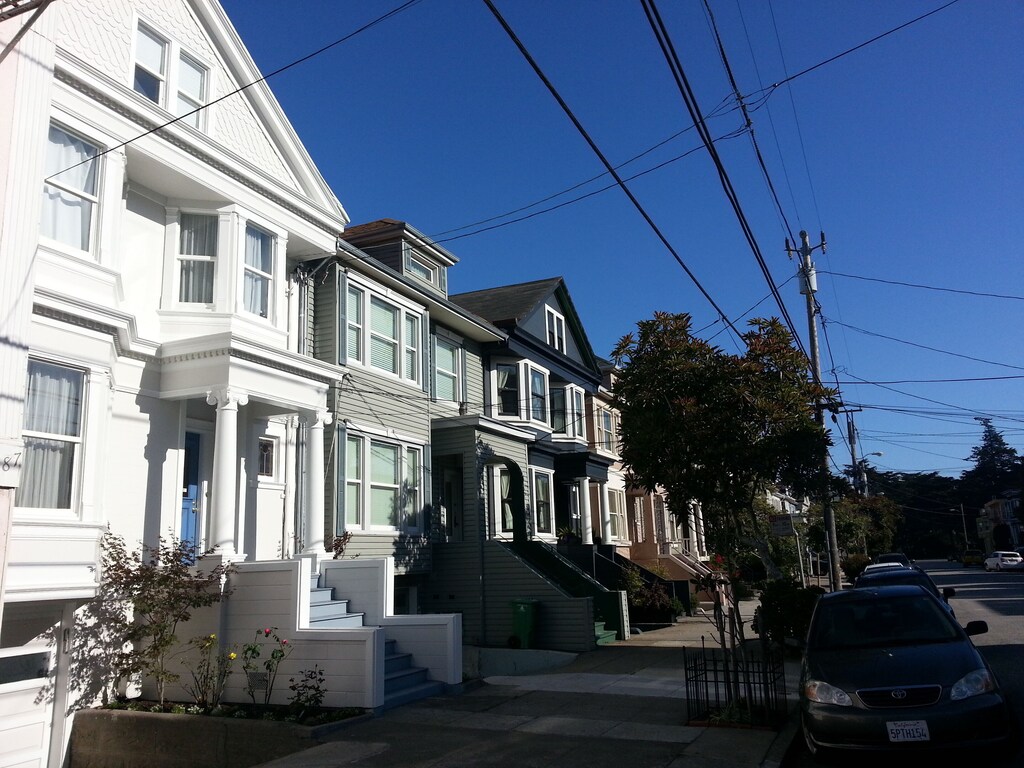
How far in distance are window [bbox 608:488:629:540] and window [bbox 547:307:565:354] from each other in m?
6.51

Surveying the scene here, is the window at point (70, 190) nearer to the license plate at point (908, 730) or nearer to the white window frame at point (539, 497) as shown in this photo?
the license plate at point (908, 730)

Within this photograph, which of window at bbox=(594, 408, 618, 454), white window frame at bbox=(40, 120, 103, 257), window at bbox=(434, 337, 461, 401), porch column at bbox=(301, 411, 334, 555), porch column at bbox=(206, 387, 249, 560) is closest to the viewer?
white window frame at bbox=(40, 120, 103, 257)

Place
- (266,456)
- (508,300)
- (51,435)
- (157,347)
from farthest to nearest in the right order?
(508,300), (266,456), (157,347), (51,435)

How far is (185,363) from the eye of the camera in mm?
12492

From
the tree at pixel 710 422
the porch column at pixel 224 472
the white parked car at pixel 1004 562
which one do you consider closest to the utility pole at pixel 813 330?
the tree at pixel 710 422

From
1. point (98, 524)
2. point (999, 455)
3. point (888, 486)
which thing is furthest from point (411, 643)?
point (999, 455)

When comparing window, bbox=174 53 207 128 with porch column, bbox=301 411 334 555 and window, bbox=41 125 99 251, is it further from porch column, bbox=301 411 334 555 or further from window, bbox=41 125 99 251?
porch column, bbox=301 411 334 555

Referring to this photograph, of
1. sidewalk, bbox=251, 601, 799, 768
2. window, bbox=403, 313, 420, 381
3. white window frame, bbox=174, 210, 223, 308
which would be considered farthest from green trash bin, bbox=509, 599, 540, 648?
white window frame, bbox=174, 210, 223, 308

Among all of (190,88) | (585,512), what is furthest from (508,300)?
(190,88)

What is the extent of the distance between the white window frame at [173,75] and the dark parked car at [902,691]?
1183 cm

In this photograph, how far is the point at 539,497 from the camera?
24578 mm

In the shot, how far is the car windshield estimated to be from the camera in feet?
27.9

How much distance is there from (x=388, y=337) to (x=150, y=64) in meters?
7.33

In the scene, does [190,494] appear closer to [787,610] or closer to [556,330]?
[787,610]
